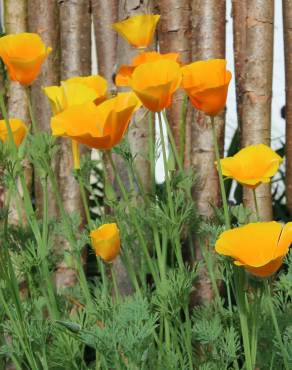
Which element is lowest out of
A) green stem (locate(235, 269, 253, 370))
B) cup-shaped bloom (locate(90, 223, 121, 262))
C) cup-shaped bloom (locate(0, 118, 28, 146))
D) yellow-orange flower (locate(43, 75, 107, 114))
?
green stem (locate(235, 269, 253, 370))

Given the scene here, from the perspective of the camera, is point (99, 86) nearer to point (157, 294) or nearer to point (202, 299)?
point (157, 294)

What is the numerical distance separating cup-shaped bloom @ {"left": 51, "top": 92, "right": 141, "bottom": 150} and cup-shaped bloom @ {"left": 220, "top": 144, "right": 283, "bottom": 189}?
0.27m

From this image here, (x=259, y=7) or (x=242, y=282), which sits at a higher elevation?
(x=259, y=7)

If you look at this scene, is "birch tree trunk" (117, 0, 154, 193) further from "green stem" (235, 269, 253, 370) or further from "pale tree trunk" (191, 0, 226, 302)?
"green stem" (235, 269, 253, 370)

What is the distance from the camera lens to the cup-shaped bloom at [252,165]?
1.85 m

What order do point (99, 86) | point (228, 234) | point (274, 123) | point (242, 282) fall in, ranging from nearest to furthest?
1. point (228, 234)
2. point (242, 282)
3. point (99, 86)
4. point (274, 123)

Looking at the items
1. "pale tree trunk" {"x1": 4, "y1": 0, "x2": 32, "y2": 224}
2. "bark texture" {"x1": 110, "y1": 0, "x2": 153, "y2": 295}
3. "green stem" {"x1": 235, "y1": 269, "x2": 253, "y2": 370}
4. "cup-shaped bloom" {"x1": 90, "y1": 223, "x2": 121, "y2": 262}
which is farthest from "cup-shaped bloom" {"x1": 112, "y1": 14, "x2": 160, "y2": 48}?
"pale tree trunk" {"x1": 4, "y1": 0, "x2": 32, "y2": 224}

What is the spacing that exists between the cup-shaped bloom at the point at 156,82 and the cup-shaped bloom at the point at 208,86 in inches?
1.3

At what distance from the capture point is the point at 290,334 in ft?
5.79

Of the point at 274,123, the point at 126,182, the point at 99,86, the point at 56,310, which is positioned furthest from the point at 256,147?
the point at 274,123

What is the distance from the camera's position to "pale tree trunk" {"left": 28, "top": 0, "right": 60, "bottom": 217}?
3.22m

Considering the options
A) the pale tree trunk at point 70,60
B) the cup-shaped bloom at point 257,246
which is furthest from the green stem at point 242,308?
the pale tree trunk at point 70,60

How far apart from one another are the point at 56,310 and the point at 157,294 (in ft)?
0.72

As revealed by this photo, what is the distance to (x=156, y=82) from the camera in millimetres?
1741
